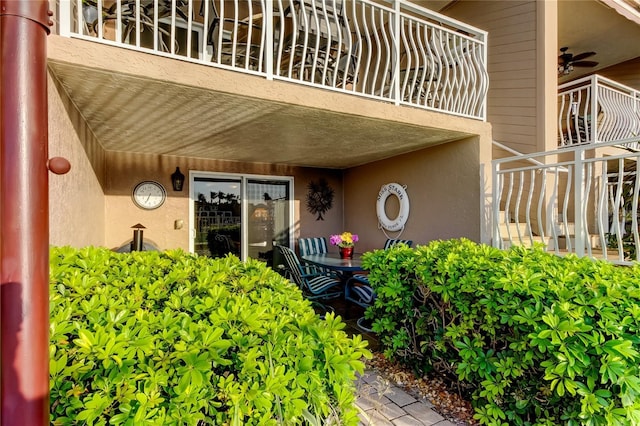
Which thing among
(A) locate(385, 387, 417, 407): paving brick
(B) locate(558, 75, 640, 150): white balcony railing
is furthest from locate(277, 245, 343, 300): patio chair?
(B) locate(558, 75, 640, 150): white balcony railing

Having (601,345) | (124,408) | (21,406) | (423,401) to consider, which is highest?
(21,406)

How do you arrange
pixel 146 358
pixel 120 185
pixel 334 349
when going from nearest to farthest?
pixel 146 358, pixel 334 349, pixel 120 185

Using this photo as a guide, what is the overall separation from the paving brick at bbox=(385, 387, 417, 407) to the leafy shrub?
1.57m

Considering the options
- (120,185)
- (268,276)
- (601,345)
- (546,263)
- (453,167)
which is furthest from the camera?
(120,185)

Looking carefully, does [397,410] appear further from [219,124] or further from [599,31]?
[599,31]

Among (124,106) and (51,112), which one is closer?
(51,112)

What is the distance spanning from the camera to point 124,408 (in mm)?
967

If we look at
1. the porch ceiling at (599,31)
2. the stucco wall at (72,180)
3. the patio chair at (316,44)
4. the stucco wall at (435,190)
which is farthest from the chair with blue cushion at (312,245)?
the porch ceiling at (599,31)

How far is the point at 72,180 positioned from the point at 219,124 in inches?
A: 63.8

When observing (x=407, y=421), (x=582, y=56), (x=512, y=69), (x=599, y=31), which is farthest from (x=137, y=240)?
(x=599, y=31)

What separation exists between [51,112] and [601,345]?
365 cm

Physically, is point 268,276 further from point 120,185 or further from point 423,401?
point 120,185

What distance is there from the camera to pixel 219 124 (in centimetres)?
391

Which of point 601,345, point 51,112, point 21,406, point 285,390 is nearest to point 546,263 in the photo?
point 601,345
